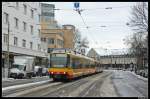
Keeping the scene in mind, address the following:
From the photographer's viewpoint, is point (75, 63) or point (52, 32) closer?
point (75, 63)

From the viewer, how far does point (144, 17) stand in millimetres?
56031

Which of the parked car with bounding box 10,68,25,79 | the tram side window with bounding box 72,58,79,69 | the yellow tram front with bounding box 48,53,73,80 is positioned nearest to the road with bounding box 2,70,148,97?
the yellow tram front with bounding box 48,53,73,80

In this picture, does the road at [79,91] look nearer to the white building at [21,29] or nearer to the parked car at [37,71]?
the white building at [21,29]

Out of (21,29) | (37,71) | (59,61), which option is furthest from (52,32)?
(59,61)

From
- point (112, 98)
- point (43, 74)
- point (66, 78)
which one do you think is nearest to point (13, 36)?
point (43, 74)

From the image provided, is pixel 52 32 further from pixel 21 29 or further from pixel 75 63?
pixel 75 63

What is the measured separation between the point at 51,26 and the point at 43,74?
57.4 metres

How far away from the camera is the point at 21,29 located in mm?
72438

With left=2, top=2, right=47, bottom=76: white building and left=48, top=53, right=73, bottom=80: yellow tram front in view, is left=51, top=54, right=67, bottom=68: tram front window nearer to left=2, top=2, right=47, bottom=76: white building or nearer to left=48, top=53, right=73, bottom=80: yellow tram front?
left=48, top=53, right=73, bottom=80: yellow tram front

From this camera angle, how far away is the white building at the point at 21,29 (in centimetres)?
6341

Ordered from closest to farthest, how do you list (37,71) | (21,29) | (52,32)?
(37,71) → (21,29) → (52,32)

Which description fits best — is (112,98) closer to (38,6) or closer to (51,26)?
(38,6)

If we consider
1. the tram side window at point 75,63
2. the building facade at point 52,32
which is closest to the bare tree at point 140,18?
the tram side window at point 75,63

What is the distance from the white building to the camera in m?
63.4
